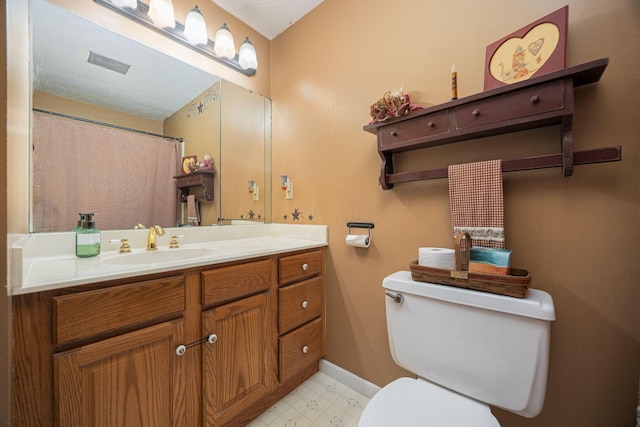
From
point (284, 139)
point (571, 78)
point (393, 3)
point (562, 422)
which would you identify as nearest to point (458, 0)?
point (393, 3)

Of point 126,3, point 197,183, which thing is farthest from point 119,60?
point 197,183

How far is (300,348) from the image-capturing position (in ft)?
4.45

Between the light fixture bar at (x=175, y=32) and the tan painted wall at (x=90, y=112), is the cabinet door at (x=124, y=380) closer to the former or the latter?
the tan painted wall at (x=90, y=112)

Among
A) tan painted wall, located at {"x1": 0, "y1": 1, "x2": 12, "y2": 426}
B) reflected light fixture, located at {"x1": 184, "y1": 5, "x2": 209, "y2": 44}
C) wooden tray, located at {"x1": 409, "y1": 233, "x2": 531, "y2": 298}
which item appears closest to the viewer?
tan painted wall, located at {"x1": 0, "y1": 1, "x2": 12, "y2": 426}

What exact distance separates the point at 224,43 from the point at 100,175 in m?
1.07

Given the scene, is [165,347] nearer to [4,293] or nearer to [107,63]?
[4,293]

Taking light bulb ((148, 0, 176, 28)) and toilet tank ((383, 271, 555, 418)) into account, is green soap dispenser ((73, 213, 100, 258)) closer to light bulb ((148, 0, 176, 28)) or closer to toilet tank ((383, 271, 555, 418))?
light bulb ((148, 0, 176, 28))

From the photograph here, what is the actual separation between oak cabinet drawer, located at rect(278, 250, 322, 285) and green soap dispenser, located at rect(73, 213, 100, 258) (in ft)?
2.63

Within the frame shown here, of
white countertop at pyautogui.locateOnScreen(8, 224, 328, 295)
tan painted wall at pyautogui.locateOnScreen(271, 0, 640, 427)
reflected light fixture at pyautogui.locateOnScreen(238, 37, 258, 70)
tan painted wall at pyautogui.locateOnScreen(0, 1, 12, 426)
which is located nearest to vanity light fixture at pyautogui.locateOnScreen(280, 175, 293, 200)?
tan painted wall at pyautogui.locateOnScreen(271, 0, 640, 427)

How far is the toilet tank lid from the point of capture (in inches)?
27.7

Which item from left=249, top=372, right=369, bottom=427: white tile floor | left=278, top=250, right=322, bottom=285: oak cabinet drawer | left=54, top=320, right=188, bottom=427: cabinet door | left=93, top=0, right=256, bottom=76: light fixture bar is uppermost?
left=93, top=0, right=256, bottom=76: light fixture bar

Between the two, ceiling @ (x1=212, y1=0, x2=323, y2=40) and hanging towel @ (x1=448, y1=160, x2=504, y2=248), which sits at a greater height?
ceiling @ (x1=212, y1=0, x2=323, y2=40)

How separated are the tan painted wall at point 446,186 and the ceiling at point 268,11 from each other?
0.08 meters

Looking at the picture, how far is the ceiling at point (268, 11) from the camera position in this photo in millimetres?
1521
